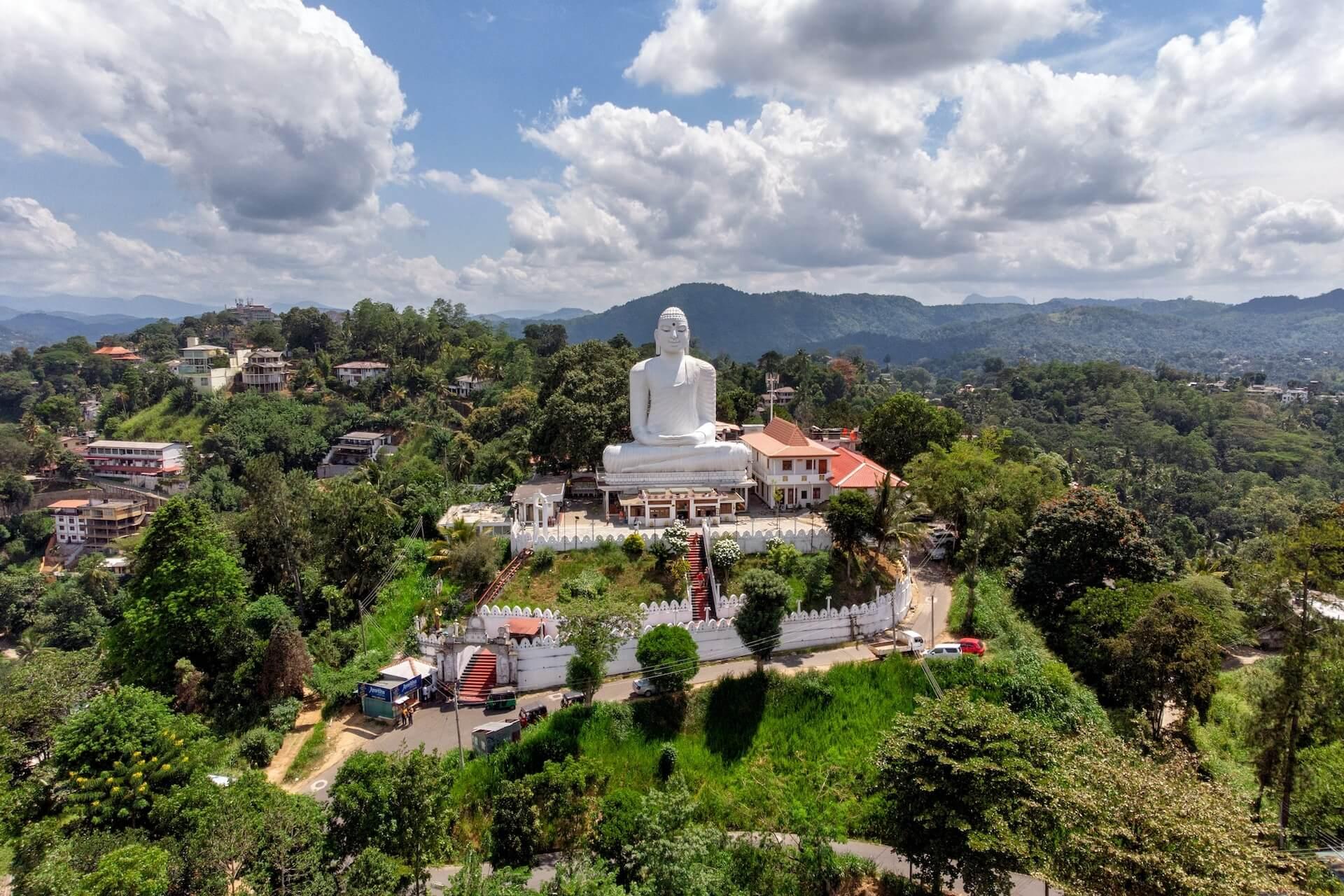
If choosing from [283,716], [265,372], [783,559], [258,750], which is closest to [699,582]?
[783,559]

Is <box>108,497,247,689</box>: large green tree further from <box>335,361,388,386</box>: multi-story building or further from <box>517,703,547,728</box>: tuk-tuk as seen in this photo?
<box>335,361,388,386</box>: multi-story building

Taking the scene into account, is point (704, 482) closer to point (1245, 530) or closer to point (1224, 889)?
point (1224, 889)

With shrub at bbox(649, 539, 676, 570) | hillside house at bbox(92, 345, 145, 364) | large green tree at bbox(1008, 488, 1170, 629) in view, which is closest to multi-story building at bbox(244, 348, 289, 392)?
hillside house at bbox(92, 345, 145, 364)

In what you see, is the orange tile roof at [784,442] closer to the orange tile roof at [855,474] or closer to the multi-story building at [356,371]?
the orange tile roof at [855,474]

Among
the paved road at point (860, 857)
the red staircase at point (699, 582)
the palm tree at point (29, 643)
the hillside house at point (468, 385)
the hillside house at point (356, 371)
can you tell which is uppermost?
the hillside house at point (356, 371)

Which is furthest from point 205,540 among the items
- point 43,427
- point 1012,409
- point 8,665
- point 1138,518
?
point 1012,409

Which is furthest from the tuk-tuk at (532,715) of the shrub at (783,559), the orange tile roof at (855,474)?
the orange tile roof at (855,474)
